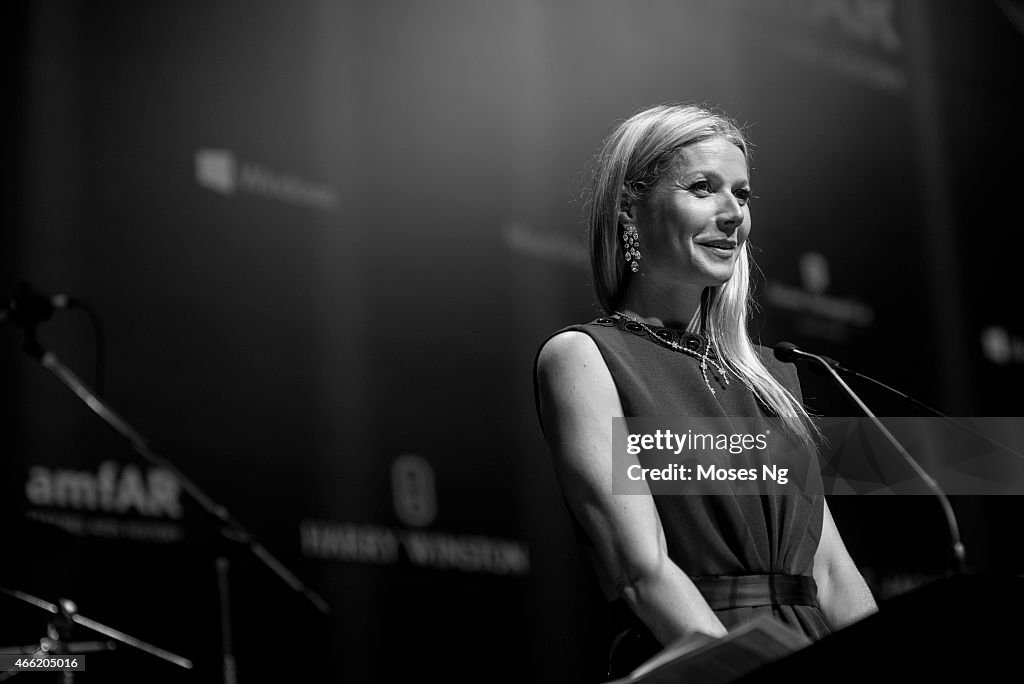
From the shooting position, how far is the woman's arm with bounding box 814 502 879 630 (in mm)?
1867

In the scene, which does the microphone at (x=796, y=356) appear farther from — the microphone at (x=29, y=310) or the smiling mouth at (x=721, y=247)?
the microphone at (x=29, y=310)

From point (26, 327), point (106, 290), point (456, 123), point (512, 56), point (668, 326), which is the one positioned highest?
point (512, 56)

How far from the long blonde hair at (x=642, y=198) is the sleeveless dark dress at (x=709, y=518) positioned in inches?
1.8

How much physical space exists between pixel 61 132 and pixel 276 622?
5.12 ft

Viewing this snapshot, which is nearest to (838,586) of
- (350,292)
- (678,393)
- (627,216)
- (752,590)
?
(752,590)

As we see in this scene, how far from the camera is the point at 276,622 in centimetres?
393

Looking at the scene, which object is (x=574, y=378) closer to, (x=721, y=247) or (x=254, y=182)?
(x=721, y=247)

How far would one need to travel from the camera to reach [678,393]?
6.05 ft

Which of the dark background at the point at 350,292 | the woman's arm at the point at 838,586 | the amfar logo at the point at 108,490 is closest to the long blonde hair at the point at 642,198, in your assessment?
the woman's arm at the point at 838,586

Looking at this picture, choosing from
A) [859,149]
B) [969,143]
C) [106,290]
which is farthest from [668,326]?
[969,143]

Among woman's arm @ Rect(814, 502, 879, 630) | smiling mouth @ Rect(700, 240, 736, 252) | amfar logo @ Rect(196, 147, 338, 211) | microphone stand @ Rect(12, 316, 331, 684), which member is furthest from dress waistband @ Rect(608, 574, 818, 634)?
amfar logo @ Rect(196, 147, 338, 211)

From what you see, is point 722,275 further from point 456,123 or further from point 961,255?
point 961,255

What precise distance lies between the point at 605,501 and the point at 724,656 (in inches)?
20.3

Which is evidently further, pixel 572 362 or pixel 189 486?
pixel 189 486
